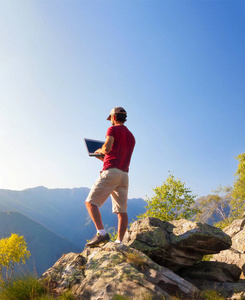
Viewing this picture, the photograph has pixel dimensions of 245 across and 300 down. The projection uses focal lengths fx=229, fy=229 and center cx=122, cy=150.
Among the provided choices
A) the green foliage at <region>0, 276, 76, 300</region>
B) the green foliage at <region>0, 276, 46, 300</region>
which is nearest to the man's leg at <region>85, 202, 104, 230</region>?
the green foliage at <region>0, 276, 76, 300</region>

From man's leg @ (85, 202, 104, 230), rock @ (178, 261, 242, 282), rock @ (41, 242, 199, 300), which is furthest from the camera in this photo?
rock @ (178, 261, 242, 282)

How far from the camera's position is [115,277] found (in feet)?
17.1

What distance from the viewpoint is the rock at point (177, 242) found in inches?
297

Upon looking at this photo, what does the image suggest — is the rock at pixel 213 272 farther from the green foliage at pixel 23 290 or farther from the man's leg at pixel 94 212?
the green foliage at pixel 23 290

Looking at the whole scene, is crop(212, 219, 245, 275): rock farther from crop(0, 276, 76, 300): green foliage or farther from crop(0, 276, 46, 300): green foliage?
crop(0, 276, 46, 300): green foliage

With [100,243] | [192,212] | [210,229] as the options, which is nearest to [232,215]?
[192,212]

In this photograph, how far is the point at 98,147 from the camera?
692cm

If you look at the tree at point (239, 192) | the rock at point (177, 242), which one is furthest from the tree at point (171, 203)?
the rock at point (177, 242)

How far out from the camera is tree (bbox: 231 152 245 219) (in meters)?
41.2

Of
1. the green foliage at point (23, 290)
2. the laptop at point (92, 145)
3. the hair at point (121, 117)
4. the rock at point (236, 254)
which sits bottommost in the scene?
the green foliage at point (23, 290)

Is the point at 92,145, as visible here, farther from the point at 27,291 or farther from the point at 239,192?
the point at 239,192

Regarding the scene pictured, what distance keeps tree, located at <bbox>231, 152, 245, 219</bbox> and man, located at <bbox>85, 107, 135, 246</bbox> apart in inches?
1564

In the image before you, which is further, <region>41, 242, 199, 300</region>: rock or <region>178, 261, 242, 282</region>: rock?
<region>178, 261, 242, 282</region>: rock

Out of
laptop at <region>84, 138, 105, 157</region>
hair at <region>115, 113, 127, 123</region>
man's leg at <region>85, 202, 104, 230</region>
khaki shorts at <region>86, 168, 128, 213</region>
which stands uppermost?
hair at <region>115, 113, 127, 123</region>
